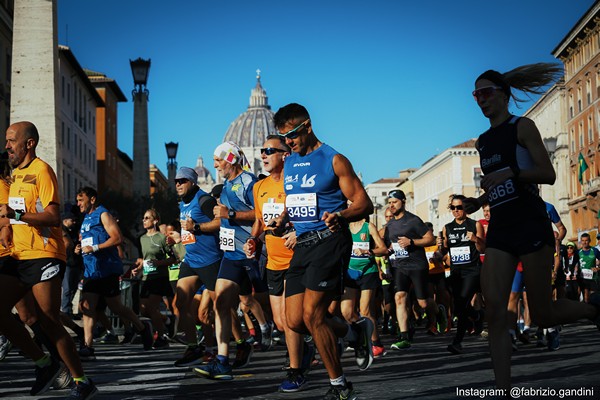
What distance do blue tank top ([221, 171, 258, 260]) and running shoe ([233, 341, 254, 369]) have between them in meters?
0.96

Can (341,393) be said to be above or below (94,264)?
below

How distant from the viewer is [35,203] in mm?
7707

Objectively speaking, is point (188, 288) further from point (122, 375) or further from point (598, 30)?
point (598, 30)

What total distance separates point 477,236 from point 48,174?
7.74m

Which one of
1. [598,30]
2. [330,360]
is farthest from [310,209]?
[598,30]

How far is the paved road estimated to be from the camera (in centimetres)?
806

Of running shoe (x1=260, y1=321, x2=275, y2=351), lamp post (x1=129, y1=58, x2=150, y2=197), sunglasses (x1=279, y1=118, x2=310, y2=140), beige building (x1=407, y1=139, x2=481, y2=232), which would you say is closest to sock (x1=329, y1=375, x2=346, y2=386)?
sunglasses (x1=279, y1=118, x2=310, y2=140)

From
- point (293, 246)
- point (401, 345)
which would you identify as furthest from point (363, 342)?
point (401, 345)

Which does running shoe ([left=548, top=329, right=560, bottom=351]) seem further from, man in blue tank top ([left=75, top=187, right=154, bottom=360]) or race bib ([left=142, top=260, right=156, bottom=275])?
race bib ([left=142, top=260, right=156, bottom=275])

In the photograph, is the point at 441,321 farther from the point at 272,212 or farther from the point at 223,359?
the point at 272,212

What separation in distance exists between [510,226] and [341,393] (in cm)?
147

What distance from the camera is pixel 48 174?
7758mm

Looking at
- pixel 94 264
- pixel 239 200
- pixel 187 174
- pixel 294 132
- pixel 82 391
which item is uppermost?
pixel 187 174

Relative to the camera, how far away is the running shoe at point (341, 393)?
7.02 m
